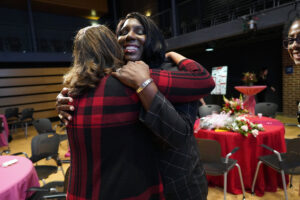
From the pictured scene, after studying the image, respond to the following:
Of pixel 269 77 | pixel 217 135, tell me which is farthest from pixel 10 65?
pixel 269 77

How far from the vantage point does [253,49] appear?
7492 mm

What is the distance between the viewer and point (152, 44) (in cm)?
84

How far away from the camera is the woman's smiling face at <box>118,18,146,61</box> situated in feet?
2.77

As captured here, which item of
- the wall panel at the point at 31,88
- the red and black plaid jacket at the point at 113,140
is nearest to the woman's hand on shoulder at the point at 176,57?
the red and black plaid jacket at the point at 113,140

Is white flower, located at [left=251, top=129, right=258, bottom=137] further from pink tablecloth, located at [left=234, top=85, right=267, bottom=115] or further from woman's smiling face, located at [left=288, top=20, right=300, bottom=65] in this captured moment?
woman's smiling face, located at [left=288, top=20, right=300, bottom=65]

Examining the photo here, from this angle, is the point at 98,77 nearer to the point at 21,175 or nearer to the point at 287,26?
the point at 287,26

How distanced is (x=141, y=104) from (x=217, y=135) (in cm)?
228

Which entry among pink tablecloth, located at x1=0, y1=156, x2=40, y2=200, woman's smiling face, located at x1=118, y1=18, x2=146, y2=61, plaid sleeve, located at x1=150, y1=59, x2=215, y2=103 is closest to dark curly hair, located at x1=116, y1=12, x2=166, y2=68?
woman's smiling face, located at x1=118, y1=18, x2=146, y2=61

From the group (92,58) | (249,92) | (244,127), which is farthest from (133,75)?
(249,92)

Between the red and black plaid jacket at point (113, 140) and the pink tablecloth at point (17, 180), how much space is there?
131 centimetres

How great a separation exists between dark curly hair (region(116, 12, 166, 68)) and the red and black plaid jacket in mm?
204

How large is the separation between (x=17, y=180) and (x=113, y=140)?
1587 mm

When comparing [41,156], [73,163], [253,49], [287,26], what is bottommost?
[41,156]

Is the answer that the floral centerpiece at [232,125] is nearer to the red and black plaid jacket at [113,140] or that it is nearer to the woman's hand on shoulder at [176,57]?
the woman's hand on shoulder at [176,57]
